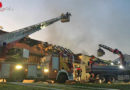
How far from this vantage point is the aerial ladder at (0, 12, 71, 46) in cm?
1034

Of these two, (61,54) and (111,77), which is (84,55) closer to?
(111,77)

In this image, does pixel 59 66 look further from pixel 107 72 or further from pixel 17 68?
pixel 107 72

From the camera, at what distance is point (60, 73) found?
12.3 m

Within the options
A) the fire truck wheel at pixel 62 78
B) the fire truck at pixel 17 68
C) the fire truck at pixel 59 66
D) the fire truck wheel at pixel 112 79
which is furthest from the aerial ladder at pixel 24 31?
the fire truck wheel at pixel 112 79

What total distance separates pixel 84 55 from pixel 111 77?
1811cm

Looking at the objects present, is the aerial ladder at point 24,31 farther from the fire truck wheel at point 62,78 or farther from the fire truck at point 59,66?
the fire truck wheel at point 62,78

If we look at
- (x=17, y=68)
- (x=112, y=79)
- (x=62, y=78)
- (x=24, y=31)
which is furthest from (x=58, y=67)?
(x=112, y=79)

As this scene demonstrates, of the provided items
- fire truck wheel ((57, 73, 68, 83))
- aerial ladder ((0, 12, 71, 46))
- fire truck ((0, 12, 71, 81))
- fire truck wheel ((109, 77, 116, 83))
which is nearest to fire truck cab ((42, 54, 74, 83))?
fire truck wheel ((57, 73, 68, 83))

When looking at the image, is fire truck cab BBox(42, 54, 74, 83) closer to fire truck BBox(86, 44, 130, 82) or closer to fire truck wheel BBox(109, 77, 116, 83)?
fire truck BBox(86, 44, 130, 82)

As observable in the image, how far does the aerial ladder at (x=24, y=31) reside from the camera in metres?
10.3

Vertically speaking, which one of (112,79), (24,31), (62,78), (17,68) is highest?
(24,31)

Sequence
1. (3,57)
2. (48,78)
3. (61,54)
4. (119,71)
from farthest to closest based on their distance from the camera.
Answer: (119,71) → (61,54) → (48,78) → (3,57)

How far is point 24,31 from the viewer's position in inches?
494

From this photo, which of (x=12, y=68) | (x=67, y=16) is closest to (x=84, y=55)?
(x=67, y=16)
